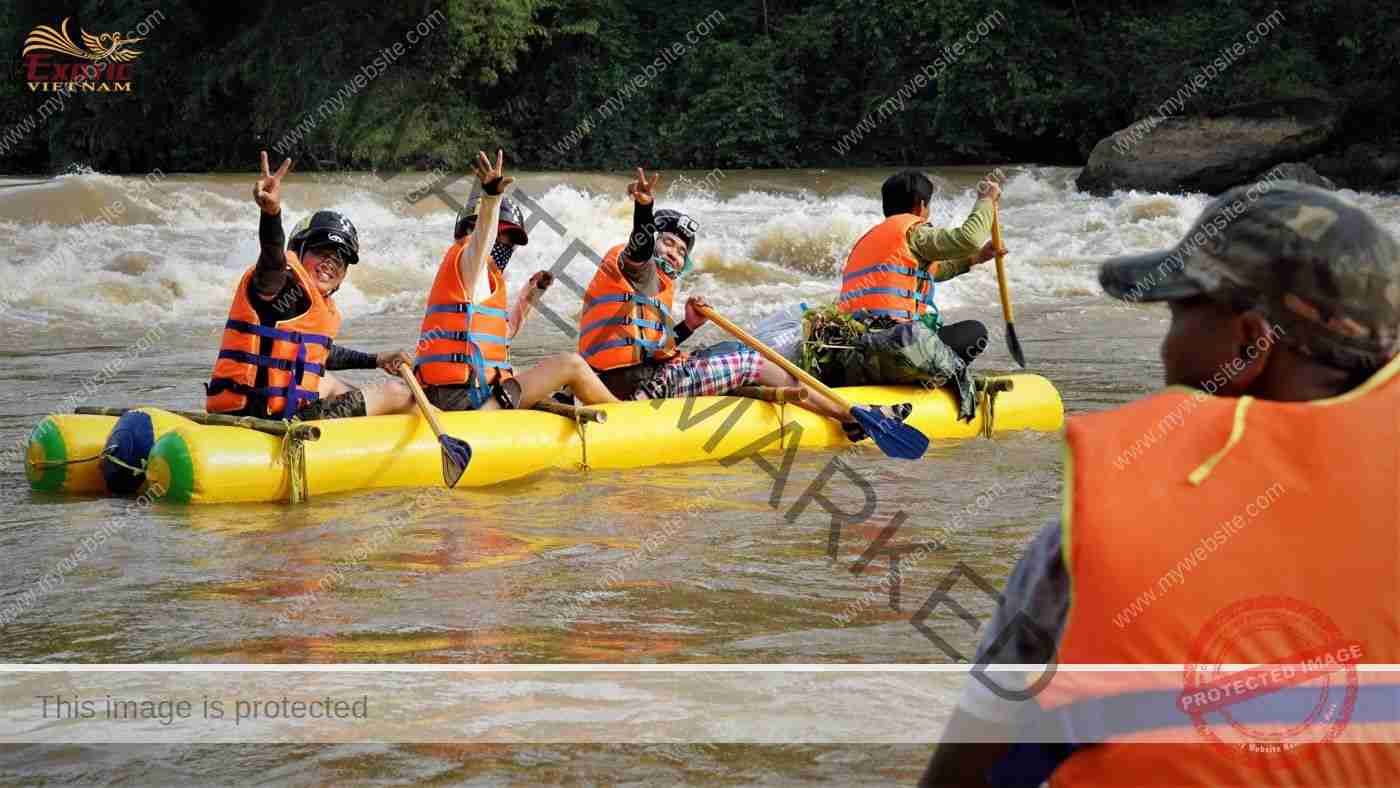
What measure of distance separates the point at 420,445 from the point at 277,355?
0.59 metres

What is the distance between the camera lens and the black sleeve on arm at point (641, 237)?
20.9ft

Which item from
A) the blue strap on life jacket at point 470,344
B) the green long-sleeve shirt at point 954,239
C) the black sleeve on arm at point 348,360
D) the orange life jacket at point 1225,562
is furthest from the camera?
the green long-sleeve shirt at point 954,239

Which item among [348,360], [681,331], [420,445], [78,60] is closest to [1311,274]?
[420,445]

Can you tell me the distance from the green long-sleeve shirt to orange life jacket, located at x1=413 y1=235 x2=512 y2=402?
1.95 m

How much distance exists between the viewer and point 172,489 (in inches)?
212

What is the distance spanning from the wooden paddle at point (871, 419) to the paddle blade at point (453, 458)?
1.29 metres

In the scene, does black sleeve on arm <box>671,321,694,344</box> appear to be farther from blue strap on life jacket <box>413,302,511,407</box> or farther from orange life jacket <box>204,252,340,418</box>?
orange life jacket <box>204,252,340,418</box>

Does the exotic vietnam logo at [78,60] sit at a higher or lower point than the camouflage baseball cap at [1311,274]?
higher

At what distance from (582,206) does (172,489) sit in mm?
11748

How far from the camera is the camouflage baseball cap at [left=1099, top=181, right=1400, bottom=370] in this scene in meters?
1.49

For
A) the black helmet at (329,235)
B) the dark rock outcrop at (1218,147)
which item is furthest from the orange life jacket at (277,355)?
A: the dark rock outcrop at (1218,147)

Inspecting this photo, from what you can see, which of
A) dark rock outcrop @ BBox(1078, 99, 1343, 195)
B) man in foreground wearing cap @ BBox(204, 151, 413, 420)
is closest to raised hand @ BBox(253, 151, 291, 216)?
man in foreground wearing cap @ BBox(204, 151, 413, 420)

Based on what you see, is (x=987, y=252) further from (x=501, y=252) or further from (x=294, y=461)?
(x=294, y=461)

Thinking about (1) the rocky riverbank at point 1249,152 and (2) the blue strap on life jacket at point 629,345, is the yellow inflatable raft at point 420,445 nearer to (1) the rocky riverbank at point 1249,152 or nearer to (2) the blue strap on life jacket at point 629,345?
(2) the blue strap on life jacket at point 629,345
